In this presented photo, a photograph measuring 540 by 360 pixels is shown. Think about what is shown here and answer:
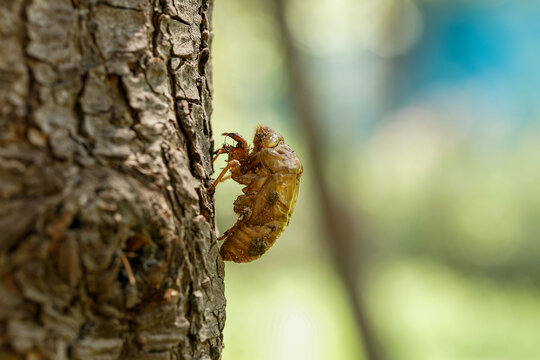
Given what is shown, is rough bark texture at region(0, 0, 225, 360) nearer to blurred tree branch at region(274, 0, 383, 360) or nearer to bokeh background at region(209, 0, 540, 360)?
blurred tree branch at region(274, 0, 383, 360)

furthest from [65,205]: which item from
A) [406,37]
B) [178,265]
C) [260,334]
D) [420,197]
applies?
[420,197]

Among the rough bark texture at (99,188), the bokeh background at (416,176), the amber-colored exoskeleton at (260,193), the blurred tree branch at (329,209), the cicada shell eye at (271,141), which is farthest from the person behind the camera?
the bokeh background at (416,176)

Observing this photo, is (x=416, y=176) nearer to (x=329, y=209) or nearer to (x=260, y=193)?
(x=329, y=209)

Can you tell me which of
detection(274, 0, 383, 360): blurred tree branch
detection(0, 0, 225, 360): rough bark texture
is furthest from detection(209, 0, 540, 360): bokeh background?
detection(0, 0, 225, 360): rough bark texture

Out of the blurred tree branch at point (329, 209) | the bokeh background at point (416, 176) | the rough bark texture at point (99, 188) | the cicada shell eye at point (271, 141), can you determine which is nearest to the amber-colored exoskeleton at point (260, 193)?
the cicada shell eye at point (271, 141)

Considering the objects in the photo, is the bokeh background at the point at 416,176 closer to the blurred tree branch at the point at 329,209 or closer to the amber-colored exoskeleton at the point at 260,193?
the blurred tree branch at the point at 329,209

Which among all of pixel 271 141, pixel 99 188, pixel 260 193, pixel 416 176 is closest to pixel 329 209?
pixel 271 141

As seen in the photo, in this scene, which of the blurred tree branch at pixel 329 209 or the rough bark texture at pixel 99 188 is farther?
the blurred tree branch at pixel 329 209

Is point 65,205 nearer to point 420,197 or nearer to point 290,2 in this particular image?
point 290,2
